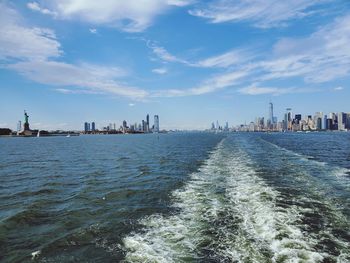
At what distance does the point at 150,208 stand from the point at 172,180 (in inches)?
399

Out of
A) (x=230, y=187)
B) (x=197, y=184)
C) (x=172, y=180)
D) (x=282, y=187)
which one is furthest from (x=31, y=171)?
(x=282, y=187)

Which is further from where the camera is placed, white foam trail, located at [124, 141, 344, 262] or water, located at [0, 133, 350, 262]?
water, located at [0, 133, 350, 262]

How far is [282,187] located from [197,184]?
288 inches

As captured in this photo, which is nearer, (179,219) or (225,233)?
(225,233)

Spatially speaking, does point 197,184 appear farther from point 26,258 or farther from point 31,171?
point 31,171

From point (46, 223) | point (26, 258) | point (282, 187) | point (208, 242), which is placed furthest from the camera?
point (282, 187)

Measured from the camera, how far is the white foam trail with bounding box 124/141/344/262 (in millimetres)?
12117

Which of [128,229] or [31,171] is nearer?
[128,229]

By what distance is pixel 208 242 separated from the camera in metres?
13.5

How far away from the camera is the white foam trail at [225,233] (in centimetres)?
1212

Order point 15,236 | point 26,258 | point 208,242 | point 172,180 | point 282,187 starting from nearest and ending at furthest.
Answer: point 26,258, point 208,242, point 15,236, point 282,187, point 172,180

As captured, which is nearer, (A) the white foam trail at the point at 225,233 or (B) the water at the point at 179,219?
(A) the white foam trail at the point at 225,233

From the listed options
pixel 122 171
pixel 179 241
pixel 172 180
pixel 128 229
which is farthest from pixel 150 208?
pixel 122 171

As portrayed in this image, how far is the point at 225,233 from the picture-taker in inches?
570
